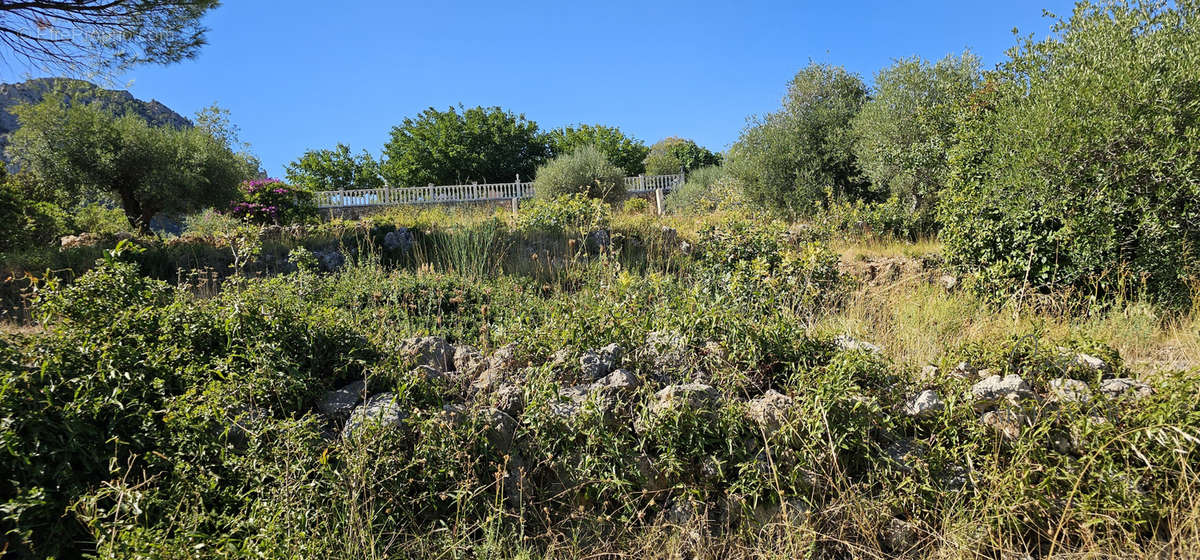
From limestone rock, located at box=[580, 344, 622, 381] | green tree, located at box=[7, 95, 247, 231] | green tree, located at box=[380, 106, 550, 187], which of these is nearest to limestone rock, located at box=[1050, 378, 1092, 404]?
limestone rock, located at box=[580, 344, 622, 381]

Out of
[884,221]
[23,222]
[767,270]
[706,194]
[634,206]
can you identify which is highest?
[706,194]

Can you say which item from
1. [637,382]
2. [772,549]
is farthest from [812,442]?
[637,382]

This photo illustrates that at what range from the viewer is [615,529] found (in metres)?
2.22

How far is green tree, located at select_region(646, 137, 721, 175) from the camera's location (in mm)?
33594

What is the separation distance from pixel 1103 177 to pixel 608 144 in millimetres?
31134

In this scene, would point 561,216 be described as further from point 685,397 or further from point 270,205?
point 270,205

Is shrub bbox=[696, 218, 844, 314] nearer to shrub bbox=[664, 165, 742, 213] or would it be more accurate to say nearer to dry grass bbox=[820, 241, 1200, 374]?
dry grass bbox=[820, 241, 1200, 374]

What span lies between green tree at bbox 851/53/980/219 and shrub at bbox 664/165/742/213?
112 inches

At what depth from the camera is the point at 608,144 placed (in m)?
35.1

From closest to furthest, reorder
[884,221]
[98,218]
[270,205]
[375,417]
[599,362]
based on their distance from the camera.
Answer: [375,417]
[599,362]
[884,221]
[270,205]
[98,218]

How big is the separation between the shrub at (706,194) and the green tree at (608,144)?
47.7ft

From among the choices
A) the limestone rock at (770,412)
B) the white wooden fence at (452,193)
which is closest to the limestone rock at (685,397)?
the limestone rock at (770,412)

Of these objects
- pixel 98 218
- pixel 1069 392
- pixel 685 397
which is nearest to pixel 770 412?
pixel 685 397

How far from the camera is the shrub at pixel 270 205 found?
38.0ft
